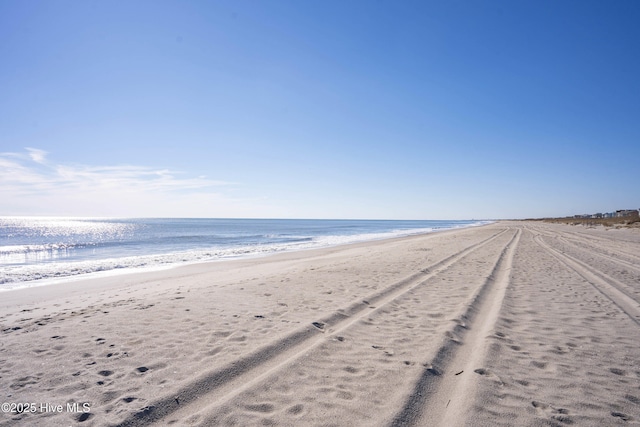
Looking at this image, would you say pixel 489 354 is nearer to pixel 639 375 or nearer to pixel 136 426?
pixel 639 375

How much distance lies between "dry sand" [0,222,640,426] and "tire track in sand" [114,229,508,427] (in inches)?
0.9

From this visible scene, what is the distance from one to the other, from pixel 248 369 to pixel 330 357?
127 cm

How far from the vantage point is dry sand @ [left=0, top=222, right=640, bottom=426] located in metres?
3.55

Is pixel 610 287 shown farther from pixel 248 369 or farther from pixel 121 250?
pixel 121 250

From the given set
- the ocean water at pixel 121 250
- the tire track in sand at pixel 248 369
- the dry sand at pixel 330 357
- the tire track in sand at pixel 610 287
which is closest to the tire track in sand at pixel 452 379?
the dry sand at pixel 330 357

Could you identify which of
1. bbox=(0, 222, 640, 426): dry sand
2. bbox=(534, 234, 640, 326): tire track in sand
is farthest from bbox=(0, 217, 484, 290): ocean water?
bbox=(534, 234, 640, 326): tire track in sand

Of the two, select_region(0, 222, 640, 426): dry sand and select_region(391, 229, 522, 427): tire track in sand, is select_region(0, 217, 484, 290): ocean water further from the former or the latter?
select_region(391, 229, 522, 427): tire track in sand

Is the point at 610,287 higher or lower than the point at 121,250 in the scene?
higher

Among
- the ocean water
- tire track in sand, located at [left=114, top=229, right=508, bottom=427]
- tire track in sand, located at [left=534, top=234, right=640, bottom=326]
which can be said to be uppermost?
tire track in sand, located at [left=534, top=234, right=640, bottom=326]

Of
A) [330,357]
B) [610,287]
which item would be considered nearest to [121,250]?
[330,357]

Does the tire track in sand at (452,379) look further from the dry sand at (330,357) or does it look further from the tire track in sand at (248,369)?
the tire track in sand at (248,369)

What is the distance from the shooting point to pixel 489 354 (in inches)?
195

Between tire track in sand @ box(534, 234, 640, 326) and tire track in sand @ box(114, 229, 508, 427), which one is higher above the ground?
tire track in sand @ box(534, 234, 640, 326)

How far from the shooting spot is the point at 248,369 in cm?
459
